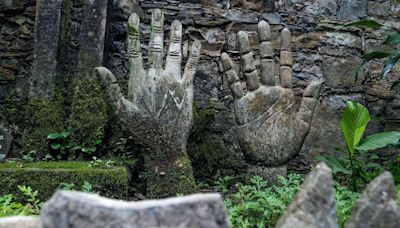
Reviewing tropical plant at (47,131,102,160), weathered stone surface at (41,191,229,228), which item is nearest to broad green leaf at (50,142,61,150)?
tropical plant at (47,131,102,160)

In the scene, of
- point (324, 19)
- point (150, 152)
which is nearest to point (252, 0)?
point (324, 19)

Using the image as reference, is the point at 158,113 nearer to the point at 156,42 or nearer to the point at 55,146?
the point at 156,42

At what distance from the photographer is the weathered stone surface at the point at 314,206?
1.03 m

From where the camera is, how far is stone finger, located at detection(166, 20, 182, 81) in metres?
2.93

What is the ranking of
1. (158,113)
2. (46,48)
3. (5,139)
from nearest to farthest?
(158,113)
(46,48)
(5,139)

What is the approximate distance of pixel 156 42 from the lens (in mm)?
2955

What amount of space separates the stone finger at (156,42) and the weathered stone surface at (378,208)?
1.98 meters

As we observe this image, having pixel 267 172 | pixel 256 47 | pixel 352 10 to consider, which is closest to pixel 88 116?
pixel 267 172

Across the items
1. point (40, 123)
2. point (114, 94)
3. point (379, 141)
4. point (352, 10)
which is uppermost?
point (352, 10)

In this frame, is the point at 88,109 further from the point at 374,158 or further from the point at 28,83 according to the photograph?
the point at 374,158

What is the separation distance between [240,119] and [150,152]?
553 millimetres

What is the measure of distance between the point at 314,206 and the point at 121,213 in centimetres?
39

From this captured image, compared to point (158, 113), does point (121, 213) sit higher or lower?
higher

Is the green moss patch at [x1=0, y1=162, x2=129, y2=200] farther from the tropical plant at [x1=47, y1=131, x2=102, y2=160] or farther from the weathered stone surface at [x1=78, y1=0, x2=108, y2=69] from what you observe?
the weathered stone surface at [x1=78, y1=0, x2=108, y2=69]
